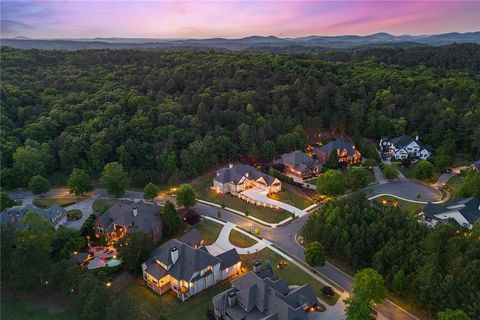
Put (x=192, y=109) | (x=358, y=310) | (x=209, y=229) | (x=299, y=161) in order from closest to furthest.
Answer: (x=358, y=310) → (x=209, y=229) → (x=299, y=161) → (x=192, y=109)

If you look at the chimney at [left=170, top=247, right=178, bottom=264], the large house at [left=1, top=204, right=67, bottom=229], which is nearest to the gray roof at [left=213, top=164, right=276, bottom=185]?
the chimney at [left=170, top=247, right=178, bottom=264]

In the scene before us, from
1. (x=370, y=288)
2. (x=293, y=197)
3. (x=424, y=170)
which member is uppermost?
(x=370, y=288)

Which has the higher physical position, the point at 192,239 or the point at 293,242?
the point at 192,239

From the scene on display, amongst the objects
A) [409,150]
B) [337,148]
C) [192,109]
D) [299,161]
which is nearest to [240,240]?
[299,161]

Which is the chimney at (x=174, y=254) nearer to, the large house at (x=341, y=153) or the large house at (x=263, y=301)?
the large house at (x=263, y=301)

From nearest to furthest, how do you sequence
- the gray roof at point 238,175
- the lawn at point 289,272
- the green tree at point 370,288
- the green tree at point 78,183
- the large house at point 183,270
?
the green tree at point 370,288 → the large house at point 183,270 → the lawn at point 289,272 → the green tree at point 78,183 → the gray roof at point 238,175

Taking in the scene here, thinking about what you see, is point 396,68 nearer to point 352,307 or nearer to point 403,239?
point 403,239

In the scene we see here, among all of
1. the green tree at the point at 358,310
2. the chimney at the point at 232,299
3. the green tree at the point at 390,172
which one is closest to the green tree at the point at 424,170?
the green tree at the point at 390,172

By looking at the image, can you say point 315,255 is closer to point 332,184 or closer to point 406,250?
point 406,250
